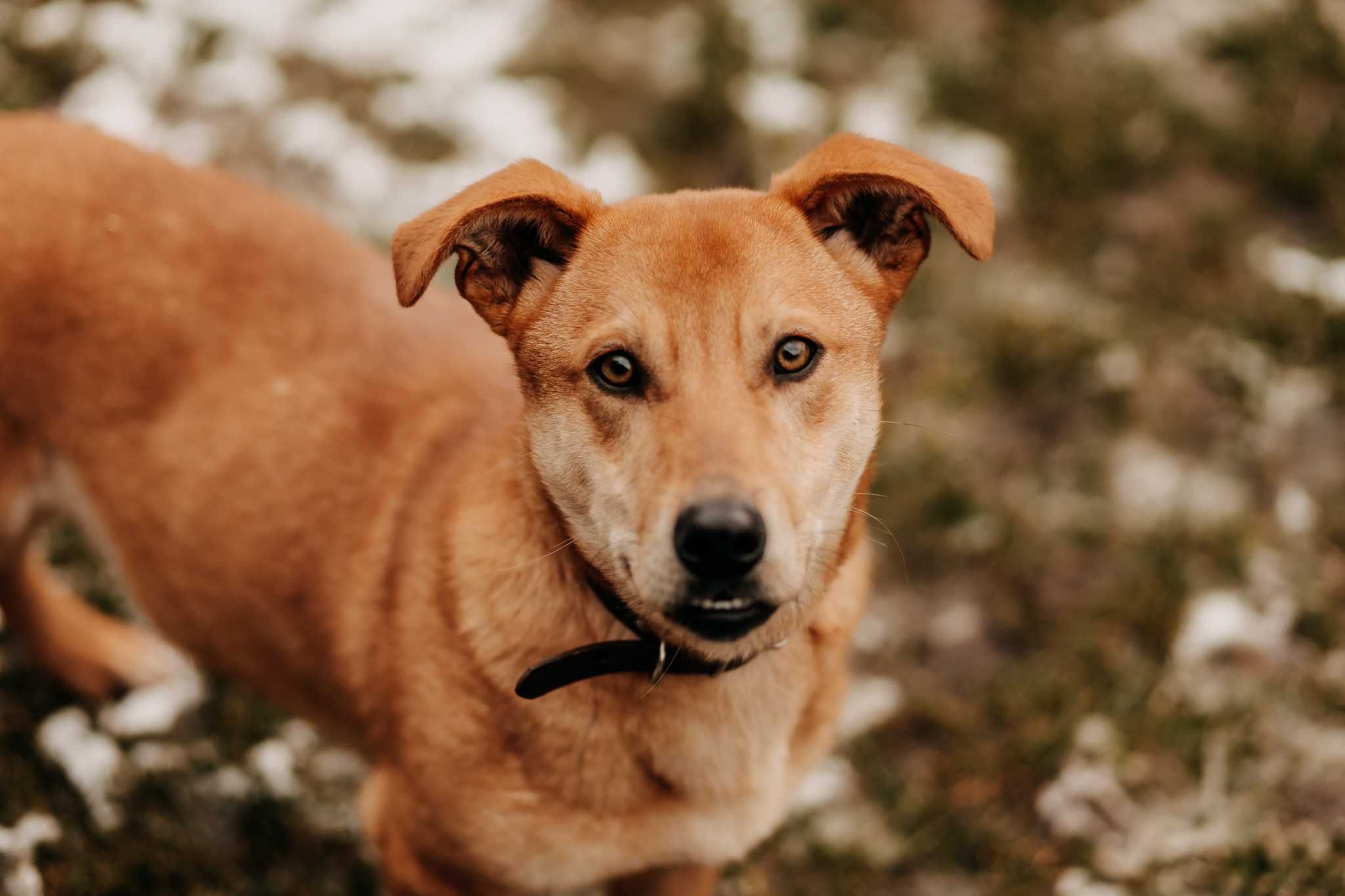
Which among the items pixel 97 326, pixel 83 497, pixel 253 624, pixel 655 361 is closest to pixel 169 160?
pixel 97 326

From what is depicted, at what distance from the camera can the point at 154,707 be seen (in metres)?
→ 3.98

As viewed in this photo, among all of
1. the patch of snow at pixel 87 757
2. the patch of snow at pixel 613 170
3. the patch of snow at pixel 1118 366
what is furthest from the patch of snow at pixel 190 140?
the patch of snow at pixel 1118 366

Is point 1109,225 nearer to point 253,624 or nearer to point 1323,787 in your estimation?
point 1323,787

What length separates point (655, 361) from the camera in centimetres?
240

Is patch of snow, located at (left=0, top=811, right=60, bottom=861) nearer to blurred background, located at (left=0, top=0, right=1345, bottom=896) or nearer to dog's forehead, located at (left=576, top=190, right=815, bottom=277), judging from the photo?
blurred background, located at (left=0, top=0, right=1345, bottom=896)

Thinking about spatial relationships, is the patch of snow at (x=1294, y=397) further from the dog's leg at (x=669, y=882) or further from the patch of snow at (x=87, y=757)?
the patch of snow at (x=87, y=757)

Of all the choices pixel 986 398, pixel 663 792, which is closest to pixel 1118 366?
pixel 986 398

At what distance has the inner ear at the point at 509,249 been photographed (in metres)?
2.55

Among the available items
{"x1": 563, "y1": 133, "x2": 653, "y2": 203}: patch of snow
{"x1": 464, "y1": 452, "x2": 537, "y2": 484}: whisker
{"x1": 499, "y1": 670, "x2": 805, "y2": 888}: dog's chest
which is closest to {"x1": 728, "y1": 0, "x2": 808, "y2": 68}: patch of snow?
{"x1": 563, "y1": 133, "x2": 653, "y2": 203}: patch of snow

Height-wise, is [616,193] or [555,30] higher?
[555,30]

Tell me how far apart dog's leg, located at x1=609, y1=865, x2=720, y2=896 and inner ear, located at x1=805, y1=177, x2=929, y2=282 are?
174 centimetres

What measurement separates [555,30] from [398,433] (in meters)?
3.21

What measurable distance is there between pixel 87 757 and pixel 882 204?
10.5 feet

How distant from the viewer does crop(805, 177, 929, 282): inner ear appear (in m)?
2.63
